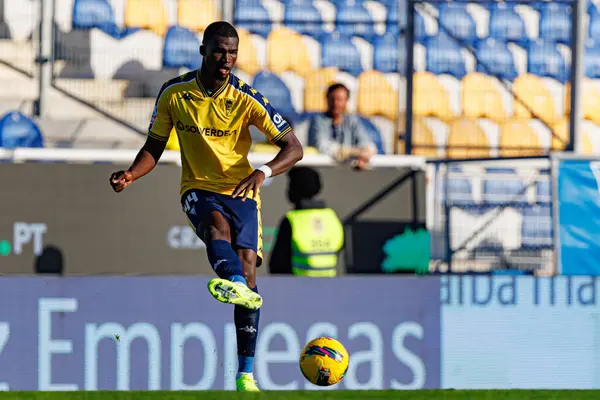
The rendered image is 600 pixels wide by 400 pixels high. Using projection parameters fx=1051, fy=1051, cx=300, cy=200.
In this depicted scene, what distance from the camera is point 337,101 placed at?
851 centimetres

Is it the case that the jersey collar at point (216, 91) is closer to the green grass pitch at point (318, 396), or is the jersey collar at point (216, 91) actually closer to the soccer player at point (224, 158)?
the soccer player at point (224, 158)

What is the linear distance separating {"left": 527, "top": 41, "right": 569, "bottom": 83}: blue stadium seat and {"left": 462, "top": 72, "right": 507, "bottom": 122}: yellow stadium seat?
47 cm

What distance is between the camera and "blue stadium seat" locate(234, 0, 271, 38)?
11159 mm

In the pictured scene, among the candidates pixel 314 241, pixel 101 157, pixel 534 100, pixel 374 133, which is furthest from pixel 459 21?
pixel 314 241

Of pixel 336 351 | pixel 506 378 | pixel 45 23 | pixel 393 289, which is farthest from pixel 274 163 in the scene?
pixel 45 23

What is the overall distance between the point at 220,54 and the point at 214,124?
428 millimetres

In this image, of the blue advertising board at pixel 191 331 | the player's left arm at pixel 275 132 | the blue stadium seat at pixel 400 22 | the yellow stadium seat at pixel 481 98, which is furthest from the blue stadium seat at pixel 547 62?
the player's left arm at pixel 275 132

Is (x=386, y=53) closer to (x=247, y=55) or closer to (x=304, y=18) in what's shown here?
(x=304, y=18)

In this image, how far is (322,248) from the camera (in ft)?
23.7

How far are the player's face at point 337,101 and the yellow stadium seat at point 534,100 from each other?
2.31m

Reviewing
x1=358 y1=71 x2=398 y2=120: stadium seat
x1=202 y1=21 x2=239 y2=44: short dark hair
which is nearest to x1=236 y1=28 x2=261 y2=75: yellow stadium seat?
x1=358 y1=71 x2=398 y2=120: stadium seat

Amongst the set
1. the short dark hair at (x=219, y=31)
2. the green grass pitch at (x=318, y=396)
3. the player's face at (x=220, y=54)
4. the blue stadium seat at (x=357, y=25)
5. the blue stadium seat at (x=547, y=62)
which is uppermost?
the blue stadium seat at (x=357, y=25)

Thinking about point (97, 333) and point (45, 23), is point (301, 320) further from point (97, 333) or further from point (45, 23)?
point (45, 23)

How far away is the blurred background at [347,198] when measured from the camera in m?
6.61
